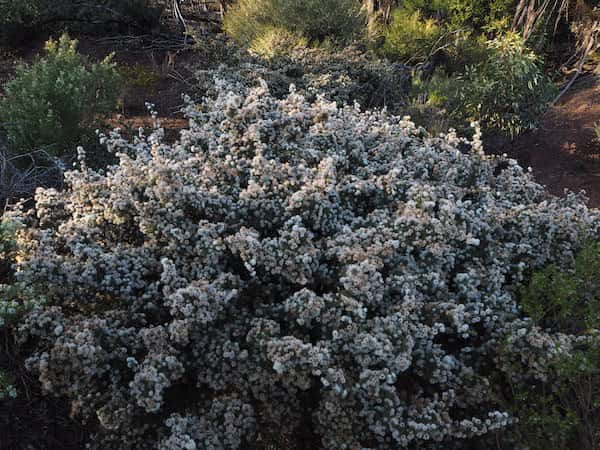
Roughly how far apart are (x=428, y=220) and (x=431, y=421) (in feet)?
3.23

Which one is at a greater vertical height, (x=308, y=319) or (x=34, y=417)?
(x=308, y=319)

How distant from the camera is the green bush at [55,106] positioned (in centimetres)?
497

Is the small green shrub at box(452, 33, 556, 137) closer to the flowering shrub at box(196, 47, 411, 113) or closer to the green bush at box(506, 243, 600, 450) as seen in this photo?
the flowering shrub at box(196, 47, 411, 113)

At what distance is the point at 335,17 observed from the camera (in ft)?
25.3

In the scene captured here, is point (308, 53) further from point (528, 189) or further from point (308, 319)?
point (308, 319)

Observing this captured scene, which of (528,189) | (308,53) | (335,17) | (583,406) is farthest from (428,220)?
(335,17)

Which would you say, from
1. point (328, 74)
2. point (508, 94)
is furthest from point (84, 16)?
point (508, 94)

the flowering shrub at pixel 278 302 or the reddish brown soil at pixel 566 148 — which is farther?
the reddish brown soil at pixel 566 148

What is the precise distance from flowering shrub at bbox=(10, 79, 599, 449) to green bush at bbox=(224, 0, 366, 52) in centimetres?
472

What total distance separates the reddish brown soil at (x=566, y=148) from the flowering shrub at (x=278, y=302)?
2.43 m

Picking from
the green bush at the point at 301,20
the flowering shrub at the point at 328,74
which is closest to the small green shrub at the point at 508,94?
the flowering shrub at the point at 328,74

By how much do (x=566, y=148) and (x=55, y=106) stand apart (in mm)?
5640

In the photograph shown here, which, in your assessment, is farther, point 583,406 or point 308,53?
point 308,53

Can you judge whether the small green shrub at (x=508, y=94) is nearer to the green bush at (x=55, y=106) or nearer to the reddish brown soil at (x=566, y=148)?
the reddish brown soil at (x=566, y=148)
